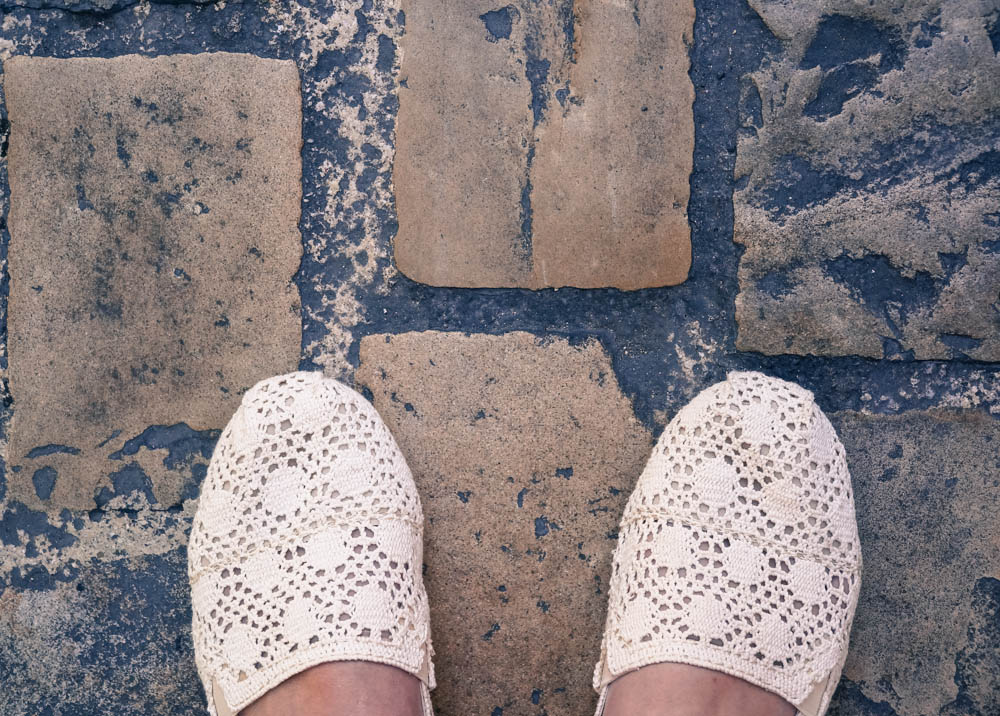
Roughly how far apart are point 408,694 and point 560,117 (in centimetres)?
79

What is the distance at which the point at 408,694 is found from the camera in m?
1.07

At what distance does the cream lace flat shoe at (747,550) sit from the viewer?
1064mm

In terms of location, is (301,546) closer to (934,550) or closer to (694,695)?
(694,695)

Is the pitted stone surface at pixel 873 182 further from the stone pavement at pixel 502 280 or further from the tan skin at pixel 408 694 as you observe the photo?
the tan skin at pixel 408 694

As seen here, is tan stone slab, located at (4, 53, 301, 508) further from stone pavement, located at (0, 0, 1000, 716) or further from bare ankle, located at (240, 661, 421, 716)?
bare ankle, located at (240, 661, 421, 716)

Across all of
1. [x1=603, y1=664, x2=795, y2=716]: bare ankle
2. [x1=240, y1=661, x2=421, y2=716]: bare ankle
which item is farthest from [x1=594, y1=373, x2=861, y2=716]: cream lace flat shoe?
[x1=240, y1=661, x2=421, y2=716]: bare ankle

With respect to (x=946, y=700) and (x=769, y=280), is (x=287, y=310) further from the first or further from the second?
(x=946, y=700)

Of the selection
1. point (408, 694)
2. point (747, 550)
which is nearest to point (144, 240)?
point (408, 694)

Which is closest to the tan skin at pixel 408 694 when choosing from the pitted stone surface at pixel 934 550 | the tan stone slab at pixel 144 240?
the pitted stone surface at pixel 934 550

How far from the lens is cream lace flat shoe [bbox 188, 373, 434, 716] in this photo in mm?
1061

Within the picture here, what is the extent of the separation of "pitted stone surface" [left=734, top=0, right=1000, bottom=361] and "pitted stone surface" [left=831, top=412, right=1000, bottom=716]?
112 millimetres

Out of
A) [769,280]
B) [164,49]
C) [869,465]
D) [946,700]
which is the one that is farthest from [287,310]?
[946,700]

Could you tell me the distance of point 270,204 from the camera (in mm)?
1097

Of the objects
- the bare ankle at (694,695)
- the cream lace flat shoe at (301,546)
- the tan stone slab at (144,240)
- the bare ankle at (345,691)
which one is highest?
the tan stone slab at (144,240)
